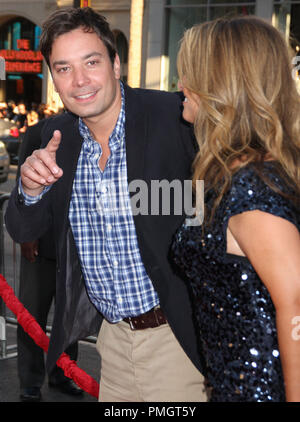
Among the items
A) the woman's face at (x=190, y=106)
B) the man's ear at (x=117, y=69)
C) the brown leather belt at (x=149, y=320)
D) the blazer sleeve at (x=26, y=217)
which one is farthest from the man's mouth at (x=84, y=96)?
the brown leather belt at (x=149, y=320)

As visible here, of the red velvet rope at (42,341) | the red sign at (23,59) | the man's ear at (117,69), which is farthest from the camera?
the red sign at (23,59)

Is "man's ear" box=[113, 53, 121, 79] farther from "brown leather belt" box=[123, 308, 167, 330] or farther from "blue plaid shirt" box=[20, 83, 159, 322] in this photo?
"brown leather belt" box=[123, 308, 167, 330]

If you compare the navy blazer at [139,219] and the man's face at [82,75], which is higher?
the man's face at [82,75]

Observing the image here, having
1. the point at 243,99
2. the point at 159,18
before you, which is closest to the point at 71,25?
the point at 243,99

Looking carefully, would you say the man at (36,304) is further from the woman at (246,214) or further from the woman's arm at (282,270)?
the woman's arm at (282,270)

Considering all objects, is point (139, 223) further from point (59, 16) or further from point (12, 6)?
point (12, 6)

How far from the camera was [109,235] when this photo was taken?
9.52 ft

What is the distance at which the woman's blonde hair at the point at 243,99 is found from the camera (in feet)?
6.90

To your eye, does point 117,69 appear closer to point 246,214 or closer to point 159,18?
point 246,214

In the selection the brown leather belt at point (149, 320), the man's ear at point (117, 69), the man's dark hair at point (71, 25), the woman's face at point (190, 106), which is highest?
the man's dark hair at point (71, 25)

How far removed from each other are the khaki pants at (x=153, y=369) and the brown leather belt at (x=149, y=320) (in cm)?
2

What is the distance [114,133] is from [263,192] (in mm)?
1169

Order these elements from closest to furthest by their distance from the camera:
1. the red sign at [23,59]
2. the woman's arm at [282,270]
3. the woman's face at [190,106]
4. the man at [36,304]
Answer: the woman's arm at [282,270]
the woman's face at [190,106]
the man at [36,304]
the red sign at [23,59]

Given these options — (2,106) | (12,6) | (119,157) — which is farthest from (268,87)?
(12,6)
